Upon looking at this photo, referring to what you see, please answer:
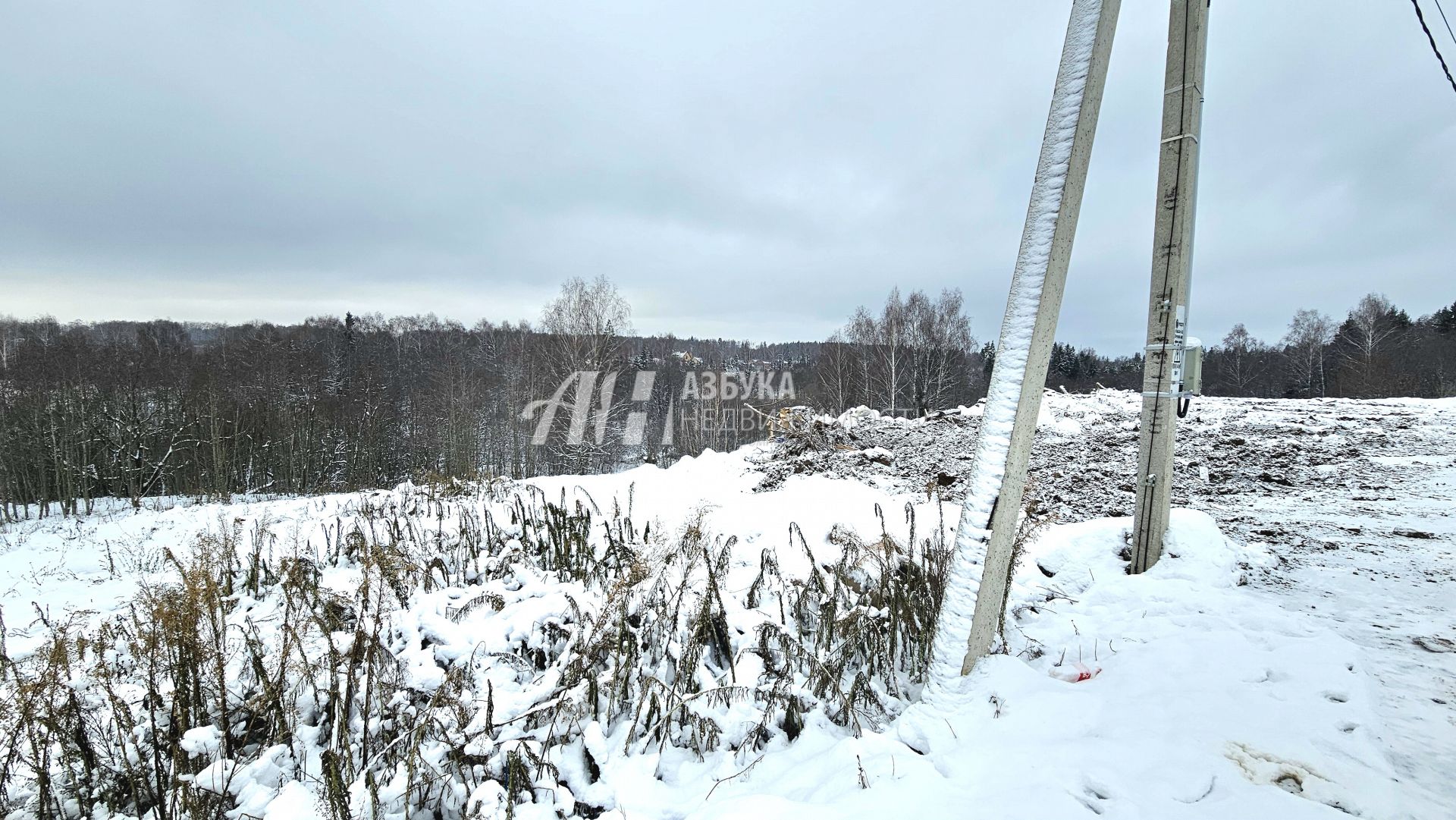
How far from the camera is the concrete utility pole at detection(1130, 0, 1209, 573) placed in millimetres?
2590

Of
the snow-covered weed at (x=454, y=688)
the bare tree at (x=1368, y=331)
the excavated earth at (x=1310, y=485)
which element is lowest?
the snow-covered weed at (x=454, y=688)

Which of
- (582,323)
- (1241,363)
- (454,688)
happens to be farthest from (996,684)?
(1241,363)

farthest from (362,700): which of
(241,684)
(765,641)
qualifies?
(765,641)

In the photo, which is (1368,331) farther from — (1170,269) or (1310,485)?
(1170,269)

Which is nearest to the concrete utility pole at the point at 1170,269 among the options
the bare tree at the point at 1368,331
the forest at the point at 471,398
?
the forest at the point at 471,398

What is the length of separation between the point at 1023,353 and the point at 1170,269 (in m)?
1.57

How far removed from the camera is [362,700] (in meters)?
2.19

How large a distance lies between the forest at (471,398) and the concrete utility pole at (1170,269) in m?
15.4

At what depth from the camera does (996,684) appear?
76.1 inches

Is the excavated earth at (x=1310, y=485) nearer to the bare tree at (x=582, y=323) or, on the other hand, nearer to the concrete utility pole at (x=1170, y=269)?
the concrete utility pole at (x=1170, y=269)

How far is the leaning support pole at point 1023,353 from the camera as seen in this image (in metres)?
1.76

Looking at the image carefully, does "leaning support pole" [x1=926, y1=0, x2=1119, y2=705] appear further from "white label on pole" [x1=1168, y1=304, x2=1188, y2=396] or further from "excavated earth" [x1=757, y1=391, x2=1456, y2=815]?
"white label on pole" [x1=1168, y1=304, x2=1188, y2=396]

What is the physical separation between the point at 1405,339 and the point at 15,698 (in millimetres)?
41201

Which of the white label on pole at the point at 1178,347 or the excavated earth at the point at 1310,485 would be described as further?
the white label on pole at the point at 1178,347
